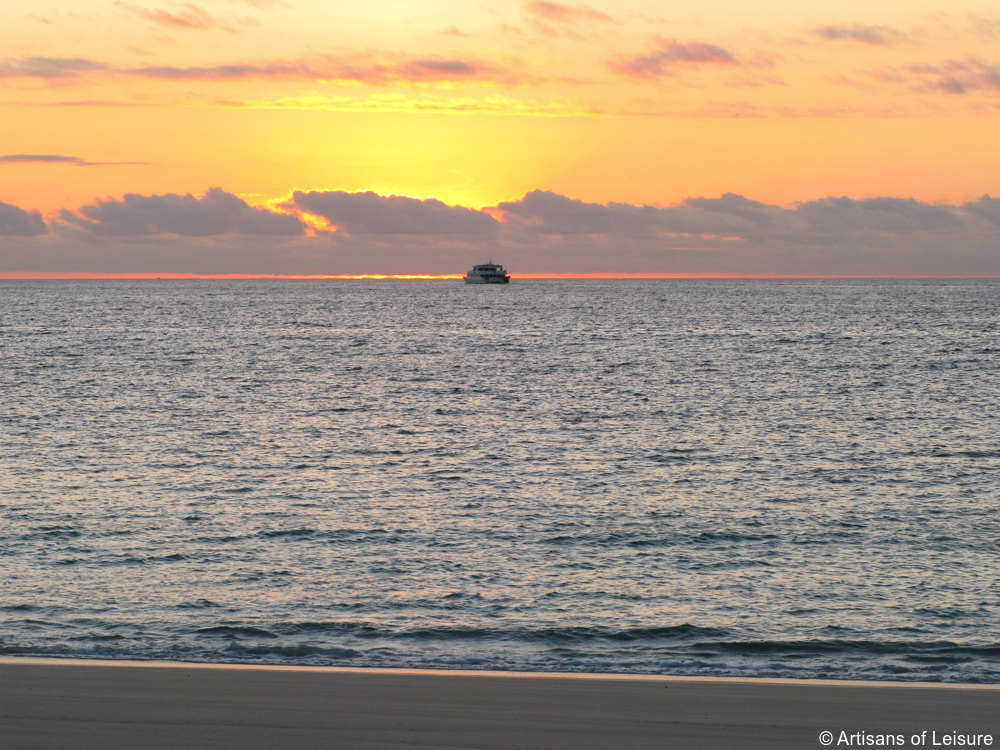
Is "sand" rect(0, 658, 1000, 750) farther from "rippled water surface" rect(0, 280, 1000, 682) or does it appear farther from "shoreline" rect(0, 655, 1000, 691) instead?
"rippled water surface" rect(0, 280, 1000, 682)

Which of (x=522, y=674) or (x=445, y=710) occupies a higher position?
(x=445, y=710)

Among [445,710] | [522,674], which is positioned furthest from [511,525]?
[445,710]

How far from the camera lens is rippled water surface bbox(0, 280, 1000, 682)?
13969 millimetres

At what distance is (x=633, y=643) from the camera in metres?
13.9

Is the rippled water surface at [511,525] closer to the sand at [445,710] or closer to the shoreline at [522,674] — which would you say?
the shoreline at [522,674]

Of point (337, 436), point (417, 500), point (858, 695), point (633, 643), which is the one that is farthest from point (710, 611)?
point (337, 436)

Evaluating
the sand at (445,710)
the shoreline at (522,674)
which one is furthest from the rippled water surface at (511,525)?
the sand at (445,710)

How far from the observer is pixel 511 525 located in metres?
21.6

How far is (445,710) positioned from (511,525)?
1219cm

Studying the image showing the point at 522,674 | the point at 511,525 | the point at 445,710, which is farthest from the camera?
the point at 511,525

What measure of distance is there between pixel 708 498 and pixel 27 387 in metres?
42.8

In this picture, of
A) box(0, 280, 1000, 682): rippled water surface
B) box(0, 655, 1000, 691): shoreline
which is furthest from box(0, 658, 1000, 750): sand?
box(0, 280, 1000, 682): rippled water surface

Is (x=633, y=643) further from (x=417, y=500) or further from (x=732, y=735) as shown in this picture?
(x=417, y=500)

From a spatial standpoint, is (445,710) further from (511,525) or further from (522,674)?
(511,525)
